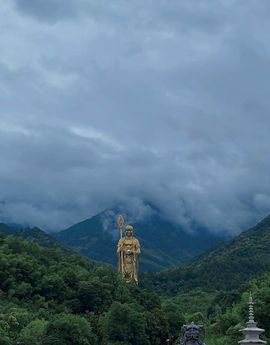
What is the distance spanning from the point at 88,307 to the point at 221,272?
1536 inches

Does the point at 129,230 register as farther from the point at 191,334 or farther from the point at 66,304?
the point at 191,334

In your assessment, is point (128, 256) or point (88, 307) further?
point (128, 256)

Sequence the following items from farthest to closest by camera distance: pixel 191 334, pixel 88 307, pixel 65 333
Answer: pixel 88 307 < pixel 65 333 < pixel 191 334

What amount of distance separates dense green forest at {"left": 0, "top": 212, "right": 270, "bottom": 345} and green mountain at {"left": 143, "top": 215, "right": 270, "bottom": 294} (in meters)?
8.06

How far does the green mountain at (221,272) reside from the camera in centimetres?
8662

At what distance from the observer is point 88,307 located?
53.3m

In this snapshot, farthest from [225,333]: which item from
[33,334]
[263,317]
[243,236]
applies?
[243,236]

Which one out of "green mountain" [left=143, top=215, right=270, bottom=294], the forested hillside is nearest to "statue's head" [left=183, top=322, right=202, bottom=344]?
the forested hillside

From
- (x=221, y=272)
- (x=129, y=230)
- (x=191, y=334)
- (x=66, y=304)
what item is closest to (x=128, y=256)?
(x=129, y=230)

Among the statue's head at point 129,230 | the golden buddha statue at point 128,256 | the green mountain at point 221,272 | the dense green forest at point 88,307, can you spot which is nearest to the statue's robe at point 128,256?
the golden buddha statue at point 128,256

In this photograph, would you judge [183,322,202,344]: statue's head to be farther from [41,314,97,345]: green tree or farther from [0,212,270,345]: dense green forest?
[41,314,97,345]: green tree

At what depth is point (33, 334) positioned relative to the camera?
41781 mm

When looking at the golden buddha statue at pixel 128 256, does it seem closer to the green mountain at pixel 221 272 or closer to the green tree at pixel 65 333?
the green mountain at pixel 221 272

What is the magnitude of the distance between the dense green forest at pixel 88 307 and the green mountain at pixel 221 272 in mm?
8064
